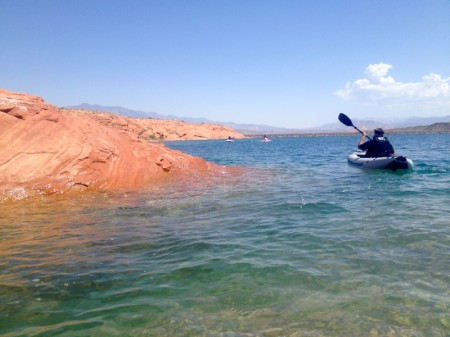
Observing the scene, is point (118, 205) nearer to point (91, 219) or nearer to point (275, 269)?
point (91, 219)

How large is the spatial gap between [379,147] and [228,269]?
47.3 feet

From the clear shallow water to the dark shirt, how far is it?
7.64 metres

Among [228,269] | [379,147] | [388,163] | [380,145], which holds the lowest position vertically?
[228,269]

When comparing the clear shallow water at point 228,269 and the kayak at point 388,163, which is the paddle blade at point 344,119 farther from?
the clear shallow water at point 228,269

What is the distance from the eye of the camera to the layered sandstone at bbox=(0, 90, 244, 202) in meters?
10.6

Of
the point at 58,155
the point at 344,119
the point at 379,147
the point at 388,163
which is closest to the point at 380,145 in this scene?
the point at 379,147

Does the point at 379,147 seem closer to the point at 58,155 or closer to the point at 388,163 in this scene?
the point at 388,163

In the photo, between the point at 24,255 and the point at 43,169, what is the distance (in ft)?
19.8

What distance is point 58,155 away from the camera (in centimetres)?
1129

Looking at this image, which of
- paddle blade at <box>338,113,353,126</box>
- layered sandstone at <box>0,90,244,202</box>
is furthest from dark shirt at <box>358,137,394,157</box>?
layered sandstone at <box>0,90,244,202</box>

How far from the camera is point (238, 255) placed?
5453 millimetres

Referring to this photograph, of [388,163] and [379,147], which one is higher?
[379,147]

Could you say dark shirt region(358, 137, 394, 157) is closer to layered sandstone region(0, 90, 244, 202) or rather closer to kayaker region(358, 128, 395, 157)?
kayaker region(358, 128, 395, 157)

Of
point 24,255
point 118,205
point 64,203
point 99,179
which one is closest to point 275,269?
point 24,255
